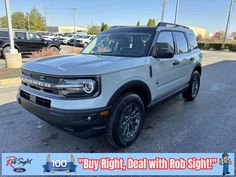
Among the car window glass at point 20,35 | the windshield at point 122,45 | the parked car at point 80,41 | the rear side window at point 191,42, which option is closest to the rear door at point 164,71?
the windshield at point 122,45

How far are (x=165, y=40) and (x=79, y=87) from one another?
2219mm

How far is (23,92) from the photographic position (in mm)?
3260

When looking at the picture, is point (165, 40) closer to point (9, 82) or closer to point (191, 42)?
point (191, 42)

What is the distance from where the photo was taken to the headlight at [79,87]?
102 inches

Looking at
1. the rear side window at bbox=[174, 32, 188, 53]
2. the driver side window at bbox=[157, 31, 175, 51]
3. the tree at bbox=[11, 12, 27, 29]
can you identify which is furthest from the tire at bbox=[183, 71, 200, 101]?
the tree at bbox=[11, 12, 27, 29]

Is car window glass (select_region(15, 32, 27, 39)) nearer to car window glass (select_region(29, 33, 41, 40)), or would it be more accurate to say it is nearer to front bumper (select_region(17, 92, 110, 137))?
car window glass (select_region(29, 33, 41, 40))

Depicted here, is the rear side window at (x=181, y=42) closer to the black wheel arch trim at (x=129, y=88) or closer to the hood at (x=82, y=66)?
the black wheel arch trim at (x=129, y=88)

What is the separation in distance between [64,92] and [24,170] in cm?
114

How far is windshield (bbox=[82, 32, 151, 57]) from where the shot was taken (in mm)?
3616

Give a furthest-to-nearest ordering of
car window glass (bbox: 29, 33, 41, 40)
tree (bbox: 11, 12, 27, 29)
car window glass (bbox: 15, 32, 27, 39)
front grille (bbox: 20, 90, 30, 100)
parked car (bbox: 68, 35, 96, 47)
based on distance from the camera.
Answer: tree (bbox: 11, 12, 27, 29), parked car (bbox: 68, 35, 96, 47), car window glass (bbox: 29, 33, 41, 40), car window glass (bbox: 15, 32, 27, 39), front grille (bbox: 20, 90, 30, 100)

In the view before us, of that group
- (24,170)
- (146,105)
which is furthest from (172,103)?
(24,170)

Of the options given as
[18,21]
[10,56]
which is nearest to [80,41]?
[10,56]

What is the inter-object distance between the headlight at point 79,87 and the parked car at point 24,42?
12.0m

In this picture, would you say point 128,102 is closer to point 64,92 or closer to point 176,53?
point 64,92
